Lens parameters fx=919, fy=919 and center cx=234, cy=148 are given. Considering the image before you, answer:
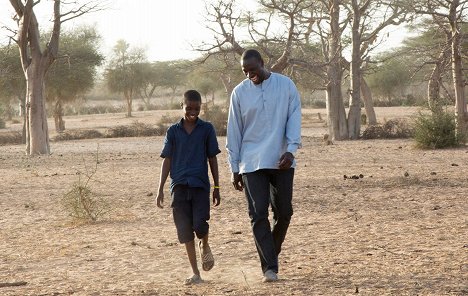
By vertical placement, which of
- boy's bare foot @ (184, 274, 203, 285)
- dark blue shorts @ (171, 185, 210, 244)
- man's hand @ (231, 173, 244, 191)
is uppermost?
man's hand @ (231, 173, 244, 191)

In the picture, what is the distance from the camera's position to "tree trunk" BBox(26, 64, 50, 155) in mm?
23906

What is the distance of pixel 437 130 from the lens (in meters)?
Answer: 21.5

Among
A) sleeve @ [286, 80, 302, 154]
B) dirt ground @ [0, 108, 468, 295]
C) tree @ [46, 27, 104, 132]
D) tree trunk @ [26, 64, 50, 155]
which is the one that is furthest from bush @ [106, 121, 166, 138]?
sleeve @ [286, 80, 302, 154]

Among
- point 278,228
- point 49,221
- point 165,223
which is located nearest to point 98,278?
point 278,228

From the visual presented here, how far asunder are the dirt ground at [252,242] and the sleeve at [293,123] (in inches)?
37.0

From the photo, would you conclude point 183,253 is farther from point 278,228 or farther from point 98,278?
point 278,228

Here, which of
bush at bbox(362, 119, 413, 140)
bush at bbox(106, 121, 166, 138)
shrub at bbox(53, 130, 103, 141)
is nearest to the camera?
bush at bbox(362, 119, 413, 140)

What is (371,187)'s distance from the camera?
13.2 m

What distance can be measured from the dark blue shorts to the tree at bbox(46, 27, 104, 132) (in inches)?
1386

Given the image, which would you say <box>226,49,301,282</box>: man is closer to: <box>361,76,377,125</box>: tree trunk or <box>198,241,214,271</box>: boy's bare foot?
<box>198,241,214,271</box>: boy's bare foot

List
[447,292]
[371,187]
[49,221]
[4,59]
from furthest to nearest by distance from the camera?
[4,59] < [371,187] < [49,221] < [447,292]

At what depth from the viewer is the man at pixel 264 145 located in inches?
247

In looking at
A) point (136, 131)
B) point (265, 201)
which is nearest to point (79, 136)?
point (136, 131)

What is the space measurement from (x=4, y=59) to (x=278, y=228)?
33982 millimetres
